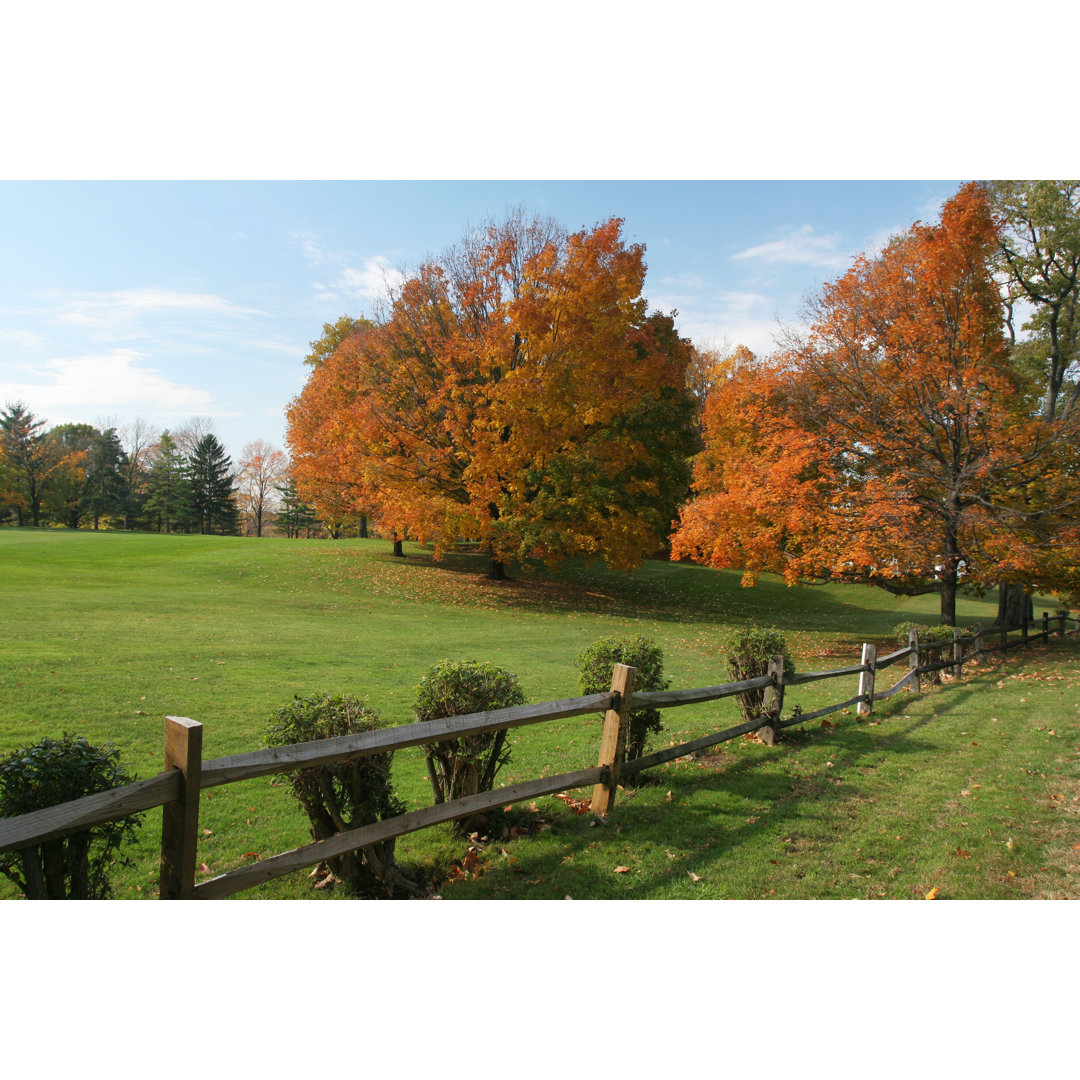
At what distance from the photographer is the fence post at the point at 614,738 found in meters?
5.46

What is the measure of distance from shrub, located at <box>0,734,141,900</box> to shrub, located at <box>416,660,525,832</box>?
203 cm

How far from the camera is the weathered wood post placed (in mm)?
7855

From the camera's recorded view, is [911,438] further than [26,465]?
No

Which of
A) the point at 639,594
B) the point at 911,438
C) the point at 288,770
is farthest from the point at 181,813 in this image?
the point at 639,594

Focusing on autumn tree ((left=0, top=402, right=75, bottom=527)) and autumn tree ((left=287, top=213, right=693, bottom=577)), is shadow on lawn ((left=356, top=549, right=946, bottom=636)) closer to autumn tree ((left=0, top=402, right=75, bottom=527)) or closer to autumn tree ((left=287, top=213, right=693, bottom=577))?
autumn tree ((left=287, top=213, right=693, bottom=577))

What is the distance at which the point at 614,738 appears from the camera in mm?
5492

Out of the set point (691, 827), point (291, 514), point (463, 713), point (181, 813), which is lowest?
point (691, 827)

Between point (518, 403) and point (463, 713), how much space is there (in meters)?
18.5

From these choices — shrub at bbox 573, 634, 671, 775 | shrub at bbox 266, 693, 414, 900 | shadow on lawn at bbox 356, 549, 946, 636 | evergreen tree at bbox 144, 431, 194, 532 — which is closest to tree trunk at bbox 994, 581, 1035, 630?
shadow on lawn at bbox 356, 549, 946, 636

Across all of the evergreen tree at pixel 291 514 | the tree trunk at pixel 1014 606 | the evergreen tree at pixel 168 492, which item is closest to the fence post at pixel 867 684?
the tree trunk at pixel 1014 606

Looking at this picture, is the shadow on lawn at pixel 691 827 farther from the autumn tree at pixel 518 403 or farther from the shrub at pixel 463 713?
the autumn tree at pixel 518 403

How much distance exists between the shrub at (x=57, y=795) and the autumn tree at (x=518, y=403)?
64.8 ft

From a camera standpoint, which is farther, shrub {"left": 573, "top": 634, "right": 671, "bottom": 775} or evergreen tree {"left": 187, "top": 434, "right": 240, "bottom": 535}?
evergreen tree {"left": 187, "top": 434, "right": 240, "bottom": 535}

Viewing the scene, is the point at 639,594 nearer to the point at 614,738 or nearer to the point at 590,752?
the point at 590,752
